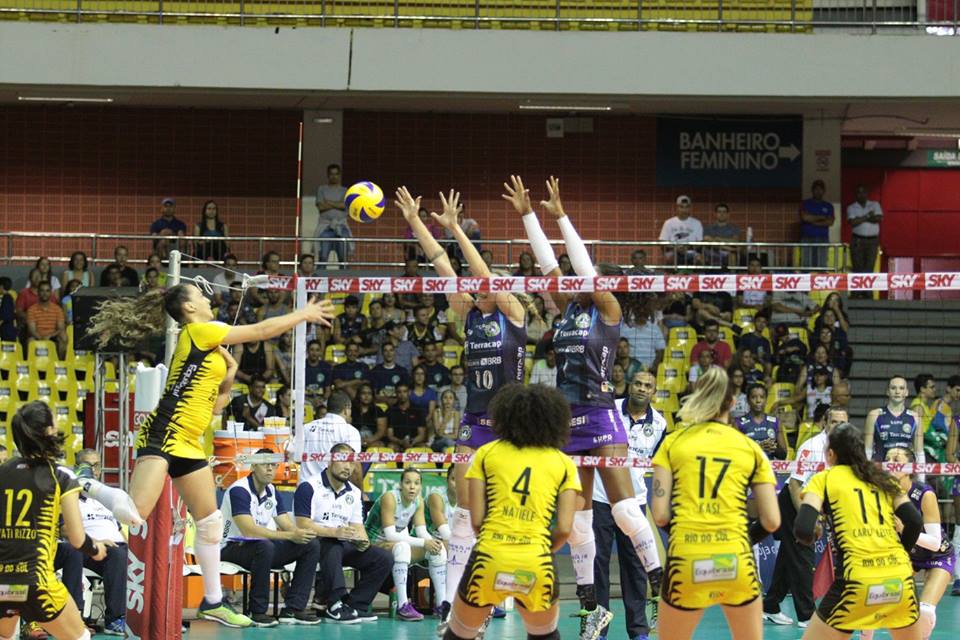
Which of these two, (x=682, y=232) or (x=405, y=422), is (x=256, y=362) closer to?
(x=405, y=422)

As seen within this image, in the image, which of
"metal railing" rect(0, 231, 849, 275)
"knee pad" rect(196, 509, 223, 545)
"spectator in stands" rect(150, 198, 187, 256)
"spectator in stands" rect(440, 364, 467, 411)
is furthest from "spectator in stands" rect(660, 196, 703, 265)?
"knee pad" rect(196, 509, 223, 545)

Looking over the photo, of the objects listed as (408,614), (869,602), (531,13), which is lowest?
(408,614)

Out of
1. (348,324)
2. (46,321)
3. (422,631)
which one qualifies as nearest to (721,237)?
(348,324)

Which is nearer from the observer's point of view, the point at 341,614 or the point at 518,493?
the point at 518,493

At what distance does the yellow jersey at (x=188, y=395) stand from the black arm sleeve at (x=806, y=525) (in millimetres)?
3652

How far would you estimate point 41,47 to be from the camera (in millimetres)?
21484

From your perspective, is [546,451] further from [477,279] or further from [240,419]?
[240,419]

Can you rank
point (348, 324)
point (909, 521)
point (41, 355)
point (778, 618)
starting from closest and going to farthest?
point (909, 521), point (778, 618), point (348, 324), point (41, 355)

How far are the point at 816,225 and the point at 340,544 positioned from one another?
487 inches

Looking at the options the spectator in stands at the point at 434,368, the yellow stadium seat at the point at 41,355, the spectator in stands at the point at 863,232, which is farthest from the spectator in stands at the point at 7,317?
the spectator in stands at the point at 863,232

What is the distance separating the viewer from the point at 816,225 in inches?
935

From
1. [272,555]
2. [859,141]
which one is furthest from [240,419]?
[859,141]

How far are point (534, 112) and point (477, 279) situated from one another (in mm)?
15360

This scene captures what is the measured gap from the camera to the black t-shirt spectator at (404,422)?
56.1 feet
